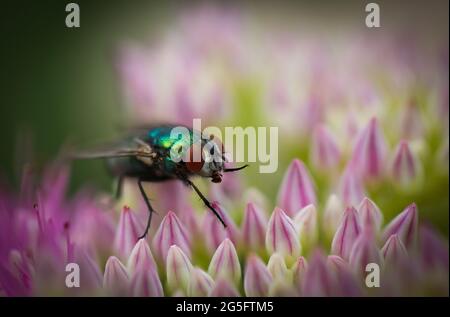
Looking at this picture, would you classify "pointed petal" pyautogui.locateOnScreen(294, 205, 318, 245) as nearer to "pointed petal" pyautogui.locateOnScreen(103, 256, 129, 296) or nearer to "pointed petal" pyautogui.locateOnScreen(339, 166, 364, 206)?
"pointed petal" pyautogui.locateOnScreen(339, 166, 364, 206)

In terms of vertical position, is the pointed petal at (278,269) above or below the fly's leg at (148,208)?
below

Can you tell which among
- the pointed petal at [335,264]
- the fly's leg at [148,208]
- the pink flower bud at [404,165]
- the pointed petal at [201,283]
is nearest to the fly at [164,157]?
the fly's leg at [148,208]

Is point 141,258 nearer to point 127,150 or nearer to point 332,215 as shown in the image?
point 127,150

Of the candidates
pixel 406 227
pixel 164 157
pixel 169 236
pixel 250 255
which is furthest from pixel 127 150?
pixel 406 227

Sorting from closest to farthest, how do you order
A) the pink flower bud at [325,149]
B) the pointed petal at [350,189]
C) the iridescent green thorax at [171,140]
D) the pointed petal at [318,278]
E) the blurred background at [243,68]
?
1. the pointed petal at [318,278]
2. the iridescent green thorax at [171,140]
3. the pointed petal at [350,189]
4. the pink flower bud at [325,149]
5. the blurred background at [243,68]

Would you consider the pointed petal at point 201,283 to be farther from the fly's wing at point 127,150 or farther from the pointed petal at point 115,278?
the fly's wing at point 127,150

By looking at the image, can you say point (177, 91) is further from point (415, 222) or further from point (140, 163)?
point (415, 222)

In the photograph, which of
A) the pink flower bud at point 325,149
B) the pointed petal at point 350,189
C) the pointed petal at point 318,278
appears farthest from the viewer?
the pink flower bud at point 325,149

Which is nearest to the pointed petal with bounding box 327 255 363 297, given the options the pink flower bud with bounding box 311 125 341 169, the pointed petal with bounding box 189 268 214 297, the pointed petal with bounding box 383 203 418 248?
the pointed petal with bounding box 383 203 418 248
